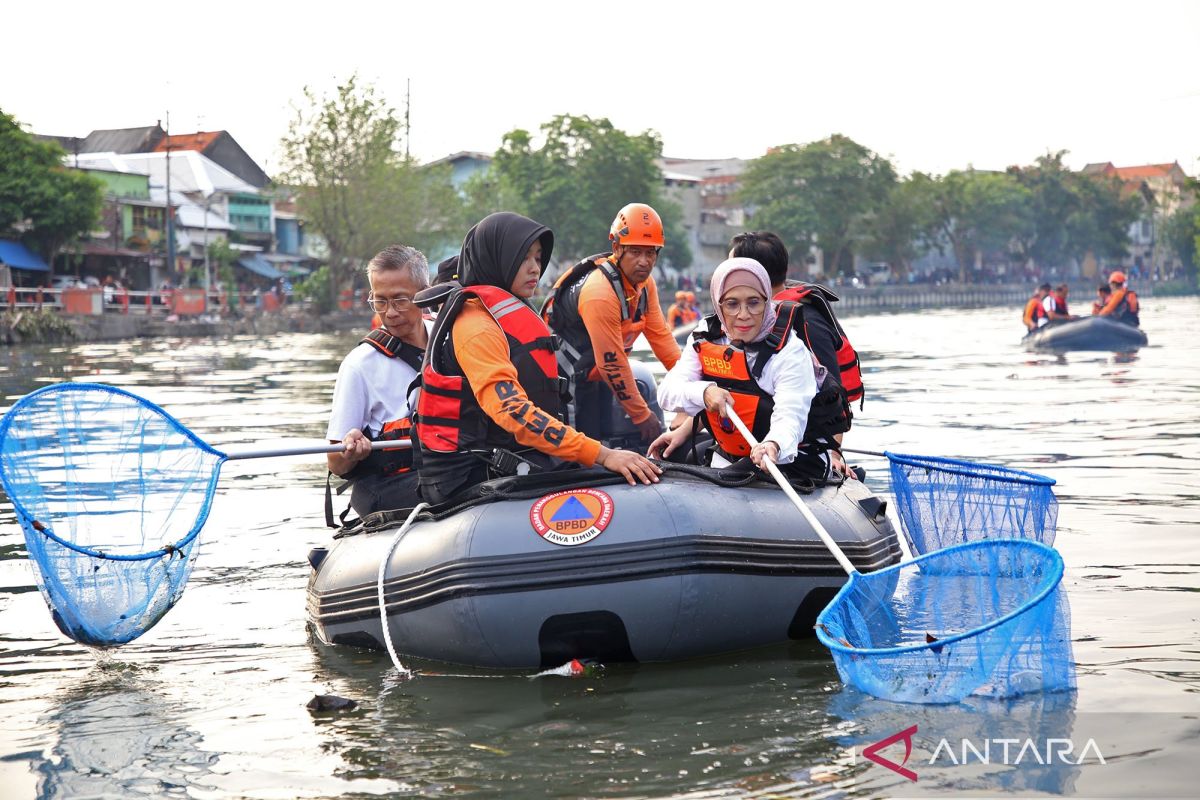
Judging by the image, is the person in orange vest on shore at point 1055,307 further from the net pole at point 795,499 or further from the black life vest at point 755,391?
the net pole at point 795,499

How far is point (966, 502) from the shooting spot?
7137mm

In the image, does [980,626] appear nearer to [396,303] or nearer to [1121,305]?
[396,303]

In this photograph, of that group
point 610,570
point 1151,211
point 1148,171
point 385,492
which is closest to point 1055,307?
point 385,492

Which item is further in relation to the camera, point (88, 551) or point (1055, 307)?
point (1055, 307)

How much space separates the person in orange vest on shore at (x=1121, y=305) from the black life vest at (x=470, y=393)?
2692 cm

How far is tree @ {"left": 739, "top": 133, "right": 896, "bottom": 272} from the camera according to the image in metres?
97.2

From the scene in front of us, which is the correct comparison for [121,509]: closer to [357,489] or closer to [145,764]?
→ [357,489]

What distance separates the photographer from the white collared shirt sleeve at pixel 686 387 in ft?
21.7

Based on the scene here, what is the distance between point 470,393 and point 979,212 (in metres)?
111

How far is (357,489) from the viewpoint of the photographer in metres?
7.49

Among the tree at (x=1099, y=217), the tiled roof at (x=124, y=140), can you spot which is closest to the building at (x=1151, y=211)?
the tree at (x=1099, y=217)

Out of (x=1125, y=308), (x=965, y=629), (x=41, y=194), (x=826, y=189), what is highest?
(x=826, y=189)

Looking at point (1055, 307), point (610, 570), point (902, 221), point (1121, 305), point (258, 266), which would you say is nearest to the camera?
point (610, 570)

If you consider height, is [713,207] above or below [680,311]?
above
